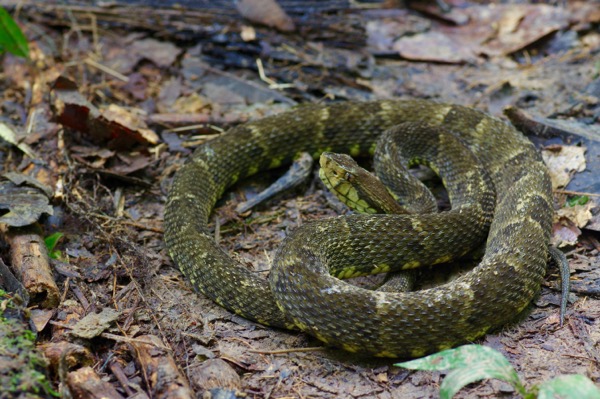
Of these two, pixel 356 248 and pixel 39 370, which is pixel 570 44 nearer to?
pixel 356 248

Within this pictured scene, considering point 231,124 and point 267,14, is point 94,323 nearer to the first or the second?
point 231,124

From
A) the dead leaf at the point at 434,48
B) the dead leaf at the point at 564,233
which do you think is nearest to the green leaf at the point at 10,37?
the dead leaf at the point at 434,48

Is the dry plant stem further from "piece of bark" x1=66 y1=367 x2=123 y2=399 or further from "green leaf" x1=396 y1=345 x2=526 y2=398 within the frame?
"green leaf" x1=396 y1=345 x2=526 y2=398

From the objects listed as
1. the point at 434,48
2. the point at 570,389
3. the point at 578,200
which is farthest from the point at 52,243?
the point at 434,48

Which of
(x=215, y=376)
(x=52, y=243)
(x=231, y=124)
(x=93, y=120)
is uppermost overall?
(x=93, y=120)

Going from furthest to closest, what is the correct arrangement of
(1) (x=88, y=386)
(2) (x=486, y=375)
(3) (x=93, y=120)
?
1. (3) (x=93, y=120)
2. (1) (x=88, y=386)
3. (2) (x=486, y=375)

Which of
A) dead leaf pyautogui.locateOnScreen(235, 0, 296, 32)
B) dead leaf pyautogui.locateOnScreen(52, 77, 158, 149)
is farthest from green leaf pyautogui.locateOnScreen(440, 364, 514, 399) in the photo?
dead leaf pyautogui.locateOnScreen(235, 0, 296, 32)
